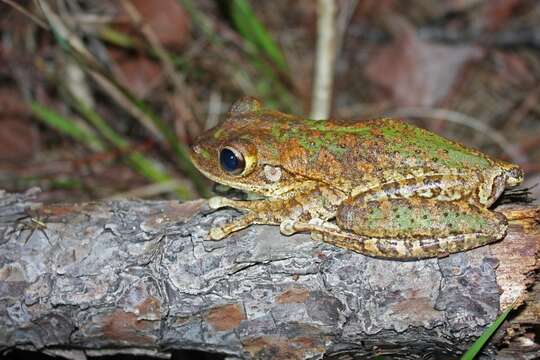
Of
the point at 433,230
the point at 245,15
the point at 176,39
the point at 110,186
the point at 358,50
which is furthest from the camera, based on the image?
the point at 358,50

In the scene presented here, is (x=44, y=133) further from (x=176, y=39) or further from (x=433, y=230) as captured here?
(x=433, y=230)

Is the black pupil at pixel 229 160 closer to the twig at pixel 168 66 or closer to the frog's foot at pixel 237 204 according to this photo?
the frog's foot at pixel 237 204

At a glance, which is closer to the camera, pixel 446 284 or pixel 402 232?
pixel 446 284

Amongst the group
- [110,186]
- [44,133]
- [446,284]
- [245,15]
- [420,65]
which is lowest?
[446,284]

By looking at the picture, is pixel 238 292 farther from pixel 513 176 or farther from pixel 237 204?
pixel 513 176

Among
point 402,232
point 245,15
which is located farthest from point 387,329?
point 245,15

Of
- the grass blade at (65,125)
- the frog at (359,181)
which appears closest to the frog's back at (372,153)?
the frog at (359,181)

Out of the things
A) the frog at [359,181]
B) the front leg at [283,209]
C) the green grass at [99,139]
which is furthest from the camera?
the green grass at [99,139]

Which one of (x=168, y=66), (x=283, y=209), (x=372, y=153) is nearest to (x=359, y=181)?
(x=372, y=153)
